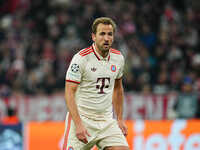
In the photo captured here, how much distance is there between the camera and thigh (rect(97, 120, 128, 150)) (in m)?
5.50

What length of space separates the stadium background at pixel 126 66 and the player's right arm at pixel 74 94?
406 cm

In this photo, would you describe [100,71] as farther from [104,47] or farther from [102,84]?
[104,47]

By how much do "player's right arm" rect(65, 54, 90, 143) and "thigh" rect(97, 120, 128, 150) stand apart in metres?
0.23

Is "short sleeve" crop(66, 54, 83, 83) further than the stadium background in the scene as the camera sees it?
No

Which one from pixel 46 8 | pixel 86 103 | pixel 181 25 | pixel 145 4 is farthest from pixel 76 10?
pixel 86 103

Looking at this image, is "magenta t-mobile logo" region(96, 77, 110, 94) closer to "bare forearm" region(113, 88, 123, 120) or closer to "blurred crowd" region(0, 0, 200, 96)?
"bare forearm" region(113, 88, 123, 120)

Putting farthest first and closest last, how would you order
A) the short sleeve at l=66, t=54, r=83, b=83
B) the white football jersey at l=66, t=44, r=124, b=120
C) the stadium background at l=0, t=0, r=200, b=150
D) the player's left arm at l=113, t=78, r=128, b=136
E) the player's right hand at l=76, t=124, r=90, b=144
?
the stadium background at l=0, t=0, r=200, b=150
the player's left arm at l=113, t=78, r=128, b=136
the white football jersey at l=66, t=44, r=124, b=120
the short sleeve at l=66, t=54, r=83, b=83
the player's right hand at l=76, t=124, r=90, b=144

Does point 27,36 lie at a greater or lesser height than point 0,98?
greater

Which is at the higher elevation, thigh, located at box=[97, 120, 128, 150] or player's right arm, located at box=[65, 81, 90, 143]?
player's right arm, located at box=[65, 81, 90, 143]

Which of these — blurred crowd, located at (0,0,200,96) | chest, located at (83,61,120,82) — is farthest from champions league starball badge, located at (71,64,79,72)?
blurred crowd, located at (0,0,200,96)

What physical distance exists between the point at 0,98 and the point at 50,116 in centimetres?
129

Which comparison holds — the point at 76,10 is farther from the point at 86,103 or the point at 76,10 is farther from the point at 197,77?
the point at 86,103

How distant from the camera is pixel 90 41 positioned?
14.0 m

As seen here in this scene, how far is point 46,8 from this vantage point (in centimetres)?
1552
